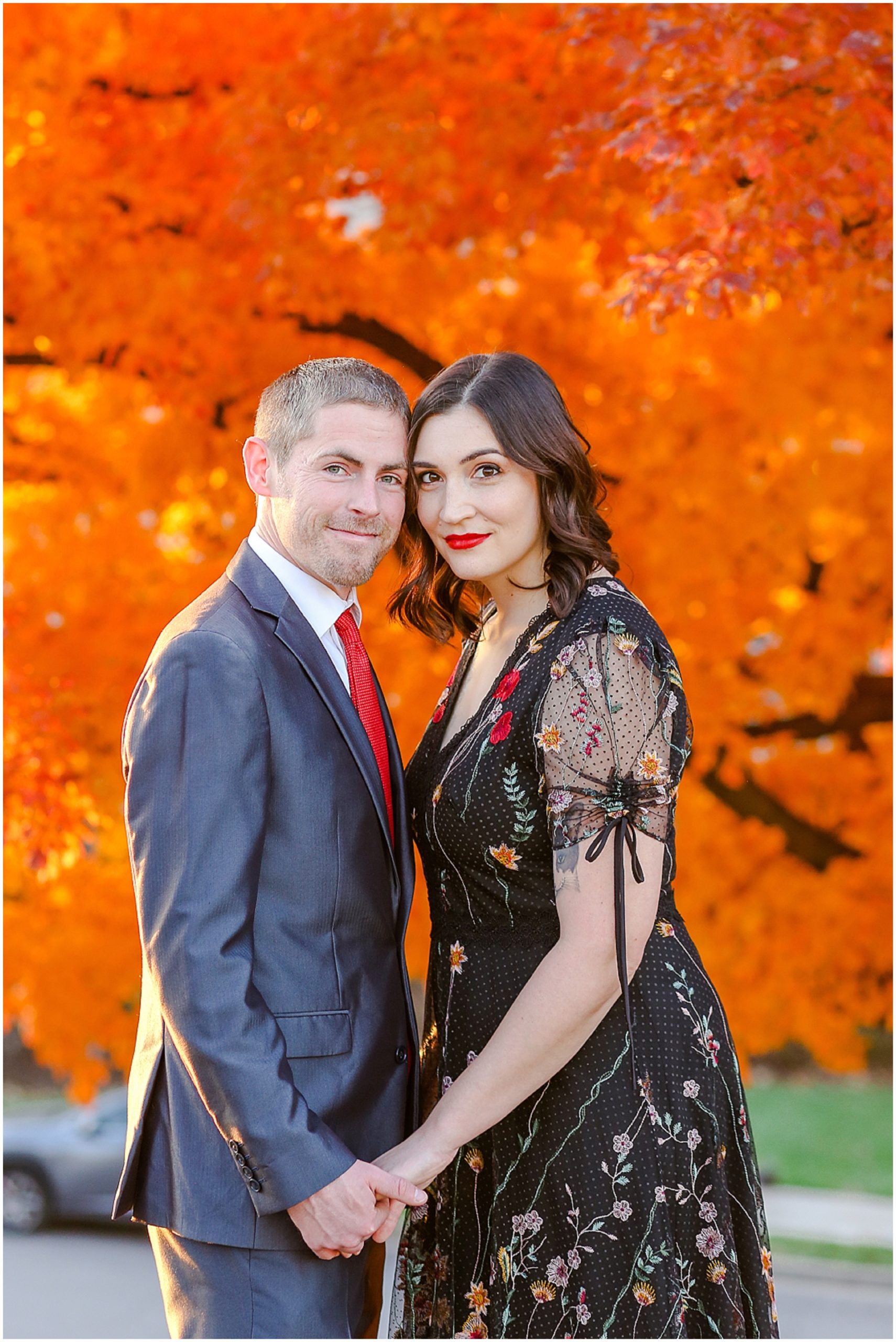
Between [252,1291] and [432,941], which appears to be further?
[432,941]

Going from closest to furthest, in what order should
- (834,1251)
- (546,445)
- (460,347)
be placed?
(546,445), (460,347), (834,1251)

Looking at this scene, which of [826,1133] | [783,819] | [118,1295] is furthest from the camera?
[826,1133]

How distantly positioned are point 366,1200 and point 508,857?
24.0 inches

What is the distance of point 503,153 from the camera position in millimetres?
4246

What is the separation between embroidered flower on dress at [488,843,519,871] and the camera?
217 centimetres

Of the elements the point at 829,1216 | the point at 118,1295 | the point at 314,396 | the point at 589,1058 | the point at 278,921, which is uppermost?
the point at 314,396

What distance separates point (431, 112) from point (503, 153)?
0.93 feet

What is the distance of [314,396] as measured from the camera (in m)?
2.30

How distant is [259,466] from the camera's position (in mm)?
2369

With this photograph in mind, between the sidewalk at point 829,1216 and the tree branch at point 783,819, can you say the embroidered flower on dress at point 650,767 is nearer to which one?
the tree branch at point 783,819

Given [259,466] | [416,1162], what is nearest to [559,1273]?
[416,1162]

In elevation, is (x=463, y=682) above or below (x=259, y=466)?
below

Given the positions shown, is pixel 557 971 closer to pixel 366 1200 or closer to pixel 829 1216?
pixel 366 1200

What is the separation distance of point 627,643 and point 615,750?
201 mm
